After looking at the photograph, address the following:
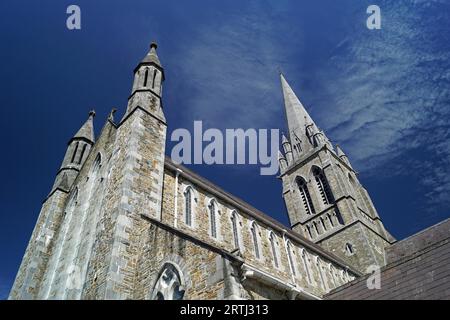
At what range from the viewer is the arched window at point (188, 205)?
1224 centimetres

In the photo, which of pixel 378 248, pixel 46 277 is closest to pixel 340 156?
pixel 378 248

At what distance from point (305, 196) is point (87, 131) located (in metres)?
23.5

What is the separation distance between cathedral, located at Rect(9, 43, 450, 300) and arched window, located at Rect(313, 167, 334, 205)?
8.78m

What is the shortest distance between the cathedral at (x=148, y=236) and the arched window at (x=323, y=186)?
8.78 m

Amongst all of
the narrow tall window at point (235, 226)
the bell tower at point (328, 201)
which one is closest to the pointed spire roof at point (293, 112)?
the bell tower at point (328, 201)

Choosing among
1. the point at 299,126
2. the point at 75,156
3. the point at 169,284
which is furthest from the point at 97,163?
the point at 299,126

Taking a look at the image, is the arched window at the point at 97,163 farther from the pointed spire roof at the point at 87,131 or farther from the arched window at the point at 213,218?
the arched window at the point at 213,218

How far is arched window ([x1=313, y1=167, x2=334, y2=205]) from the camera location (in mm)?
31987

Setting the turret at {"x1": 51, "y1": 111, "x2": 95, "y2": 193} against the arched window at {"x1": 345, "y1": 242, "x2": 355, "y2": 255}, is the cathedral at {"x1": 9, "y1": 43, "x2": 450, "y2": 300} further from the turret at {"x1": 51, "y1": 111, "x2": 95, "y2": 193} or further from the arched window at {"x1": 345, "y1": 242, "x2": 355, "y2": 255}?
the arched window at {"x1": 345, "y1": 242, "x2": 355, "y2": 255}

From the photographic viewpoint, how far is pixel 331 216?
30234 millimetres

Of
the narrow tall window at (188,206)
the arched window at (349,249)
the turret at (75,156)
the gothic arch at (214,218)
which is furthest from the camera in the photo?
the arched window at (349,249)
